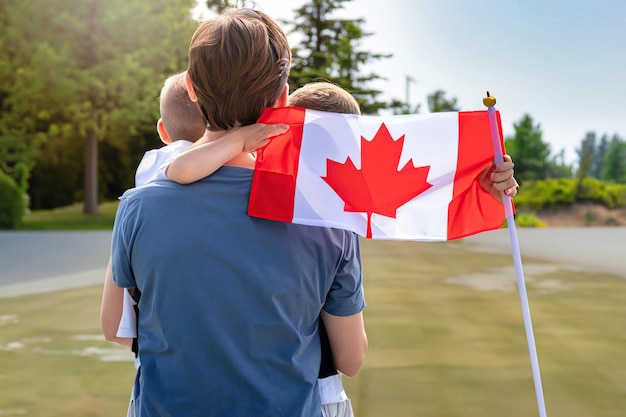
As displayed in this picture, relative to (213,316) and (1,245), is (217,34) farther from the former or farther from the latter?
(1,245)

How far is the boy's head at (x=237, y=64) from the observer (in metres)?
1.34

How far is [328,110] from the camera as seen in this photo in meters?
1.78

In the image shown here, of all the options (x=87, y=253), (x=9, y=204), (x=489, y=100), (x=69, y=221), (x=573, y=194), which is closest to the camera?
(x=489, y=100)

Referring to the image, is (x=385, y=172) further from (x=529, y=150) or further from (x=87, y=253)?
(x=529, y=150)

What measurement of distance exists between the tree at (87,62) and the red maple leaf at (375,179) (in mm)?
23722

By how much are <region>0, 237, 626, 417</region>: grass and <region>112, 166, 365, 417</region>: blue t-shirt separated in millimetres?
2626

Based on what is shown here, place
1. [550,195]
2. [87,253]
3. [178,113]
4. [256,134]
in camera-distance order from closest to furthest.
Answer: [256,134] → [178,113] → [87,253] → [550,195]

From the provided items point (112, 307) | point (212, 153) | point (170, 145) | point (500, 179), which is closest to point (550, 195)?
point (170, 145)

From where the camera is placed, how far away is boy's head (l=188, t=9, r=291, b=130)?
4.39 ft

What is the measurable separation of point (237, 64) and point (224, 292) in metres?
0.38

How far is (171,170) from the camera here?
1369mm

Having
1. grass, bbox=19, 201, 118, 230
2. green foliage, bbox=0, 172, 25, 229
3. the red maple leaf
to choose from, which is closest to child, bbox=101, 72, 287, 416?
the red maple leaf

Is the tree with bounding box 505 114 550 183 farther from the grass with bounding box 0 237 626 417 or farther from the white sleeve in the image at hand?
the white sleeve

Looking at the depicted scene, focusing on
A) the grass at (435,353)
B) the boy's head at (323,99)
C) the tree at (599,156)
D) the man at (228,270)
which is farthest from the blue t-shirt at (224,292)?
the tree at (599,156)
